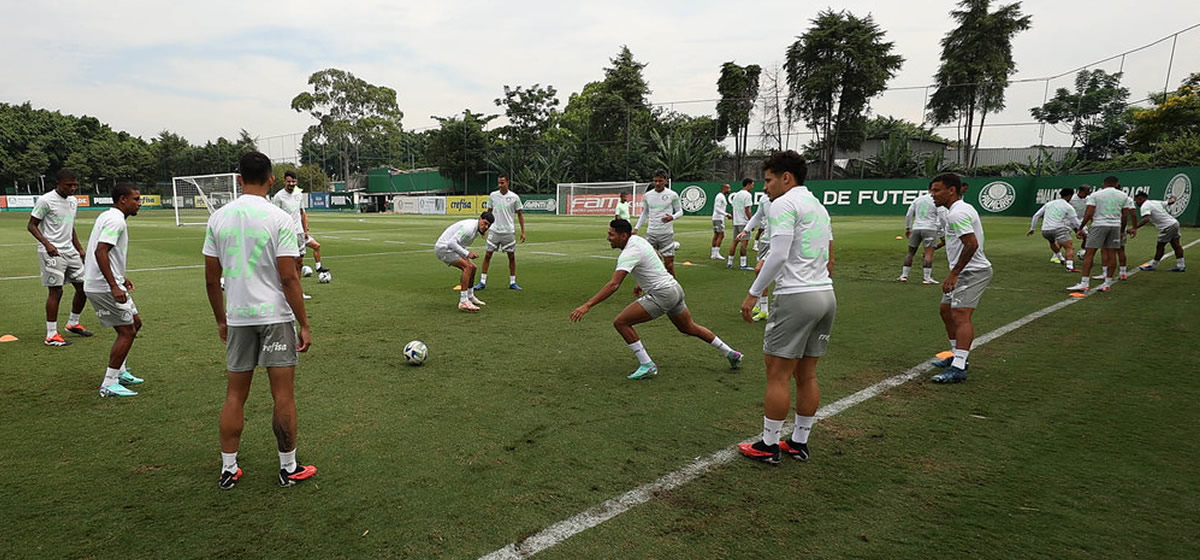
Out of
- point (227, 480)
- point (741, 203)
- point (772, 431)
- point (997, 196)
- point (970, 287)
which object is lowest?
point (227, 480)

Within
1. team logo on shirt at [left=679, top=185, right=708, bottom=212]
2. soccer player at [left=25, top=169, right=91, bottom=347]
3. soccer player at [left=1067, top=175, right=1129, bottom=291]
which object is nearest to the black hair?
soccer player at [left=25, top=169, right=91, bottom=347]

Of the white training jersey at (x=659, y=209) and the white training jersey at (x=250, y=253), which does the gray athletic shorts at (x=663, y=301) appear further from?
the white training jersey at (x=659, y=209)

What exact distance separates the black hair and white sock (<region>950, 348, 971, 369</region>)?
19.2 feet

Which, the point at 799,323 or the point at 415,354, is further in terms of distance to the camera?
the point at 415,354

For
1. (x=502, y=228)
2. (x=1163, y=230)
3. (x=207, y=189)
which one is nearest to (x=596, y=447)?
(x=502, y=228)

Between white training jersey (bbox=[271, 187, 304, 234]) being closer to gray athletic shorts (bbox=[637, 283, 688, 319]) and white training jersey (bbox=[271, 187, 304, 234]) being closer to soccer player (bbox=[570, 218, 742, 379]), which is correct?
soccer player (bbox=[570, 218, 742, 379])

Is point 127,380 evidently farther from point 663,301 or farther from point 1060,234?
point 1060,234

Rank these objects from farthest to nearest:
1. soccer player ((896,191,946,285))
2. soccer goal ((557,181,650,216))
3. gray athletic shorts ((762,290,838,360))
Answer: soccer goal ((557,181,650,216))
soccer player ((896,191,946,285))
gray athletic shorts ((762,290,838,360))

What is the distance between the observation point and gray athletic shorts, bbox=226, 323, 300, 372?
3.54 metres

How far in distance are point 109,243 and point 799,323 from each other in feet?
18.1

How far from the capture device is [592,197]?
46469mm

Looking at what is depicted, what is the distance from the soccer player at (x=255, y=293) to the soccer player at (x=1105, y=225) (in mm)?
12087

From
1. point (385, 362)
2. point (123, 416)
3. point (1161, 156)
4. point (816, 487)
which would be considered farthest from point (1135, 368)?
point (1161, 156)

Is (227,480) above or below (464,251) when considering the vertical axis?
below
